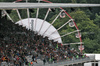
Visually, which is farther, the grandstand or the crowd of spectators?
the crowd of spectators

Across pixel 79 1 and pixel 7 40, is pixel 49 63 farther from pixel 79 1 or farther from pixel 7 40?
pixel 79 1

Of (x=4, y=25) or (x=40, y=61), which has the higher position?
(x=4, y=25)

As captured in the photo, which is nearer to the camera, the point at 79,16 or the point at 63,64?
the point at 63,64

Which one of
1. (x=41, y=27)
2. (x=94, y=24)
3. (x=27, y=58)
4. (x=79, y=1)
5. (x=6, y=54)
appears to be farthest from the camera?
(x=79, y=1)

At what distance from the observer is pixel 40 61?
44594 millimetres

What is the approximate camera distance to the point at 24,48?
1833 inches

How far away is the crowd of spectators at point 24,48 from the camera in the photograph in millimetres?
42156

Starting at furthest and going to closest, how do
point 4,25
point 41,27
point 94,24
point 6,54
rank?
point 94,24
point 41,27
point 4,25
point 6,54

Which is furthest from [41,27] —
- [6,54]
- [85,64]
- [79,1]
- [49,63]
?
[79,1]

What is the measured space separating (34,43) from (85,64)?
34.0ft

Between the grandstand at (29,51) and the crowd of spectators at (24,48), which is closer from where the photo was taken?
the grandstand at (29,51)

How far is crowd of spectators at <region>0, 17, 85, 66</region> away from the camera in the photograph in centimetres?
4216

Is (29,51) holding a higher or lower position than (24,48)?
lower

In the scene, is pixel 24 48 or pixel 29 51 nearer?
pixel 29 51
